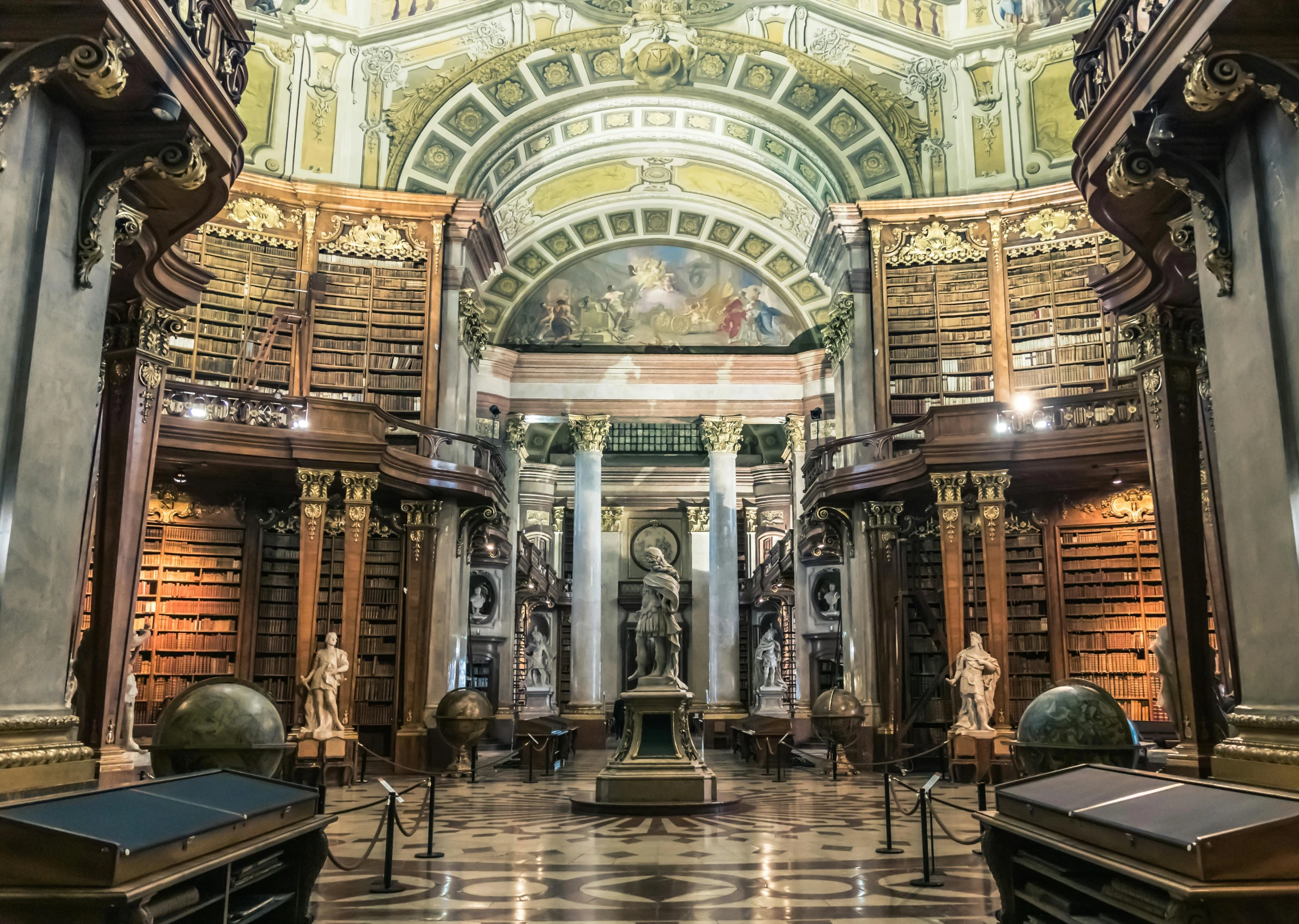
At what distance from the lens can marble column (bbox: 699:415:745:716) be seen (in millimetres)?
20312

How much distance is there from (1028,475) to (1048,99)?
5.69 m

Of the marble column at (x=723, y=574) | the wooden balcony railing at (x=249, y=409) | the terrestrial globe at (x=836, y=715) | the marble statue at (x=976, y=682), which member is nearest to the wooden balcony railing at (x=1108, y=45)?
the marble statue at (x=976, y=682)

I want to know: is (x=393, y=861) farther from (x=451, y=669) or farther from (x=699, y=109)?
(x=699, y=109)

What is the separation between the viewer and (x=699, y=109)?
17906mm

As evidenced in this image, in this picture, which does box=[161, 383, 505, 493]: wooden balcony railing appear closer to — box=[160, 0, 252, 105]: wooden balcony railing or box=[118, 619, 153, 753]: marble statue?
box=[118, 619, 153, 753]: marble statue

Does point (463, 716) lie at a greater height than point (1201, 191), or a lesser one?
lesser

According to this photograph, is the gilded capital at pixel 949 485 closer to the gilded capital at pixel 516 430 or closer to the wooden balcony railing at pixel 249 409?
the wooden balcony railing at pixel 249 409

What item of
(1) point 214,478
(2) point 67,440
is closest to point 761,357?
(1) point 214,478

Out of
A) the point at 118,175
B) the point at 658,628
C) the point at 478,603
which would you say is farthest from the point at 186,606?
the point at 118,175

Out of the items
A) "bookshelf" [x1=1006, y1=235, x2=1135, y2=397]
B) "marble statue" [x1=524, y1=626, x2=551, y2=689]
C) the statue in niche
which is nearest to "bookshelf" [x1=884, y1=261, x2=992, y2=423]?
"bookshelf" [x1=1006, y1=235, x2=1135, y2=397]

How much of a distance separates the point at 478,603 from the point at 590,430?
173 inches

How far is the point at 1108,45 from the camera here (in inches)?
218

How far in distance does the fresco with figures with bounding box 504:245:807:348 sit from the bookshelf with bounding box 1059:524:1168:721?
31.4 ft

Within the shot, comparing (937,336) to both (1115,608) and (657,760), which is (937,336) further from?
(657,760)
